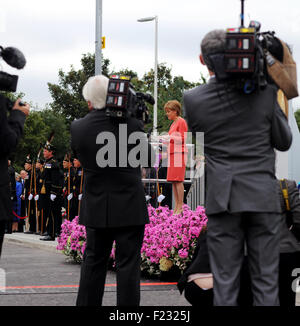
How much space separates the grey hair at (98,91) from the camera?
5.00 meters

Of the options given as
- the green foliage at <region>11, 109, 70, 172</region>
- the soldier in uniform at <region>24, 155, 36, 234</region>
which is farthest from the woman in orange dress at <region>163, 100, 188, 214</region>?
the green foliage at <region>11, 109, 70, 172</region>

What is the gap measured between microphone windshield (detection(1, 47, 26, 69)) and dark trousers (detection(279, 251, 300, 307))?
7.39 feet

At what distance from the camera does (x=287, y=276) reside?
4855mm

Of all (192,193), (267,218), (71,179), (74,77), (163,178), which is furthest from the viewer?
(74,77)

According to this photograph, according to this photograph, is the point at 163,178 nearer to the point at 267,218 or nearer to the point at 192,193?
the point at 192,193

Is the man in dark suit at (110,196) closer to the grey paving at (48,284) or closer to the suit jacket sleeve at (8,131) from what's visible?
Answer: the suit jacket sleeve at (8,131)

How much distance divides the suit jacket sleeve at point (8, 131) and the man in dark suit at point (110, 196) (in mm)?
674

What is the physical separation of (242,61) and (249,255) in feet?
3.82

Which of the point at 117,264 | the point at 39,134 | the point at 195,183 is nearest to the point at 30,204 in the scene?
the point at 195,183

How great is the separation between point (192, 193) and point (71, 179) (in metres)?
4.13
